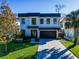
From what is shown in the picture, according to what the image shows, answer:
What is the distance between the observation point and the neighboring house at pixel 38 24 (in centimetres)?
4697

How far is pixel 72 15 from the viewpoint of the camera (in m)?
34.0

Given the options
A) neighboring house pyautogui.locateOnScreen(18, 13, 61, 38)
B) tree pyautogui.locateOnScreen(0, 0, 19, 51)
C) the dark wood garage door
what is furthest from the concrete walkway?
the dark wood garage door

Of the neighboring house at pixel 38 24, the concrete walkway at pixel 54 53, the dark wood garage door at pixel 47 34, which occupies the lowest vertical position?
the concrete walkway at pixel 54 53

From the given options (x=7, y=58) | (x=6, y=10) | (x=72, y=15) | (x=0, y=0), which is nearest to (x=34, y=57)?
(x=7, y=58)

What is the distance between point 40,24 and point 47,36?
394 cm

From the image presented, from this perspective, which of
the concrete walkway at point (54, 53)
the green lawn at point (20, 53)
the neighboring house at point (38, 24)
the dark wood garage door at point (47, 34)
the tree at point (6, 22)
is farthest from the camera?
the dark wood garage door at point (47, 34)

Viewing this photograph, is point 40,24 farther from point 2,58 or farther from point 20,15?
point 2,58

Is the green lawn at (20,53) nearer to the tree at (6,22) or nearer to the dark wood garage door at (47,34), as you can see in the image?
the tree at (6,22)

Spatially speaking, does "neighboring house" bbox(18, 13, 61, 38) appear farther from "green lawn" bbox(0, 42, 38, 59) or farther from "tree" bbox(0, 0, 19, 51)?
"tree" bbox(0, 0, 19, 51)

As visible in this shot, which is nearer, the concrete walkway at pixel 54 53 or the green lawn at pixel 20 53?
the green lawn at pixel 20 53

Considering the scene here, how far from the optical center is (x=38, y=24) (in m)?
47.3

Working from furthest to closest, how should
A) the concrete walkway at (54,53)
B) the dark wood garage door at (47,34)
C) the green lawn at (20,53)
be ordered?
the dark wood garage door at (47,34), the concrete walkway at (54,53), the green lawn at (20,53)

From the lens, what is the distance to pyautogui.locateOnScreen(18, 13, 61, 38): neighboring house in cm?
4697

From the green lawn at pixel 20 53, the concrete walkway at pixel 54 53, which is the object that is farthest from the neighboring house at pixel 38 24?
the green lawn at pixel 20 53
